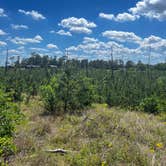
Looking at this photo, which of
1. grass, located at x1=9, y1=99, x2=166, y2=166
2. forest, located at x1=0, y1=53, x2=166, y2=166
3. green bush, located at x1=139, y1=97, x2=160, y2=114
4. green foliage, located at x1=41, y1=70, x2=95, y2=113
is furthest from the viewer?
green bush, located at x1=139, y1=97, x2=160, y2=114

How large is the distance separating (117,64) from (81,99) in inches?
1750

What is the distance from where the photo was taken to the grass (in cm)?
545

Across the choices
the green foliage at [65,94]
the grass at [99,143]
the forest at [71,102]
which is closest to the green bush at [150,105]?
the forest at [71,102]

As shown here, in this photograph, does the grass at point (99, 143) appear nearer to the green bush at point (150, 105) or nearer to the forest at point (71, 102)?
the forest at point (71, 102)

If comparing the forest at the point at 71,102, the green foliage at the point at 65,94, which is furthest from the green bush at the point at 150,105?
the green foliage at the point at 65,94

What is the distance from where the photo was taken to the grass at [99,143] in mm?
5449

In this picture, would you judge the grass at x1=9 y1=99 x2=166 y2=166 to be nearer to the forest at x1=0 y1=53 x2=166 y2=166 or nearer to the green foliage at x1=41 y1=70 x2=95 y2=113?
the forest at x1=0 y1=53 x2=166 y2=166

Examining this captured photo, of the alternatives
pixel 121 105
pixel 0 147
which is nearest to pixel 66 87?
pixel 121 105

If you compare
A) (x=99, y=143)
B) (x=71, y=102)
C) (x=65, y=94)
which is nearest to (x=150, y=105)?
(x=71, y=102)

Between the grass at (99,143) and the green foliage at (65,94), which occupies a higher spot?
the green foliage at (65,94)

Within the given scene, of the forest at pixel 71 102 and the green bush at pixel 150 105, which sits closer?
the forest at pixel 71 102

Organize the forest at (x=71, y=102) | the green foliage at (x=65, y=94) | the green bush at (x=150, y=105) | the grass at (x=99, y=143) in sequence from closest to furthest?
the forest at (x=71, y=102), the grass at (x=99, y=143), the green foliage at (x=65, y=94), the green bush at (x=150, y=105)

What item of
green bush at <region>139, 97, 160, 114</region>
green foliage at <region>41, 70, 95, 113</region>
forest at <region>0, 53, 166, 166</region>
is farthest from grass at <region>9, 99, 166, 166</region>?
green bush at <region>139, 97, 160, 114</region>

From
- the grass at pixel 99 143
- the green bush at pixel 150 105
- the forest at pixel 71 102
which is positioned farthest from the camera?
the green bush at pixel 150 105
